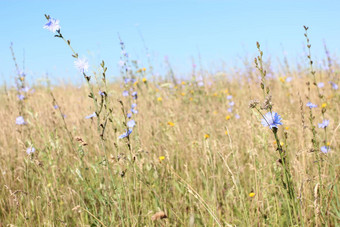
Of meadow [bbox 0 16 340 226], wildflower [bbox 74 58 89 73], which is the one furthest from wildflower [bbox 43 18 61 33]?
wildflower [bbox 74 58 89 73]

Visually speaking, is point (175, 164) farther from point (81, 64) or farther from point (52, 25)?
point (52, 25)

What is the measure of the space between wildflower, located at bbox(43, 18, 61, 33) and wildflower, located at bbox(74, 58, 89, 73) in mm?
165

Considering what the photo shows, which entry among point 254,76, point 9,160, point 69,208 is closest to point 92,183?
point 69,208

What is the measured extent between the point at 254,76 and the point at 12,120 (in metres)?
4.30

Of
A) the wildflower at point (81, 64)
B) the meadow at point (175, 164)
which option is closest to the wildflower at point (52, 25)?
the meadow at point (175, 164)

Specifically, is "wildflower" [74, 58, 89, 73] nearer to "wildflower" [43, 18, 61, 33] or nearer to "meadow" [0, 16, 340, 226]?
"meadow" [0, 16, 340, 226]

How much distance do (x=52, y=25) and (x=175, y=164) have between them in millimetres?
1719

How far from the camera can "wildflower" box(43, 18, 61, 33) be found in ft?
4.40

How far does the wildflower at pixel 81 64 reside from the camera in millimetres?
1355

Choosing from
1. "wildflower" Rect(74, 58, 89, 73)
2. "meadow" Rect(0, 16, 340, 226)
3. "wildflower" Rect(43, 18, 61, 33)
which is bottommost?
"meadow" Rect(0, 16, 340, 226)

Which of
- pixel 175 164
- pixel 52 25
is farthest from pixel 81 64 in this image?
pixel 175 164

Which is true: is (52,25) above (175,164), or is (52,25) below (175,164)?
above

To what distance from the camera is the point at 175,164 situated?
8.95 ft

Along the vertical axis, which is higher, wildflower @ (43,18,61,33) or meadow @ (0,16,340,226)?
wildflower @ (43,18,61,33)
